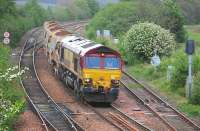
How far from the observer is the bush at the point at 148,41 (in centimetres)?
3991

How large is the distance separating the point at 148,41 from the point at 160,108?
13.3 metres

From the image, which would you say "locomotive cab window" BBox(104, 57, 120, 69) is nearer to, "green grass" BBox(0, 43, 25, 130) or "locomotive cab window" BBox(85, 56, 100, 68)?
"locomotive cab window" BBox(85, 56, 100, 68)

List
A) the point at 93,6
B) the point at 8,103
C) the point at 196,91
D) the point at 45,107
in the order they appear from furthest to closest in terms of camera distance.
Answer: the point at 93,6
the point at 196,91
the point at 45,107
the point at 8,103

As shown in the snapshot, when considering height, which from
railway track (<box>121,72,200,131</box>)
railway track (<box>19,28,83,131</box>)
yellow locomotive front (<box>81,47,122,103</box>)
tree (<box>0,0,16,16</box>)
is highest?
tree (<box>0,0,16,16</box>)

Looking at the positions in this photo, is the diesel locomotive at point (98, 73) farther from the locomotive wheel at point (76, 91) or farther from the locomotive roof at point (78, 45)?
the locomotive wheel at point (76, 91)

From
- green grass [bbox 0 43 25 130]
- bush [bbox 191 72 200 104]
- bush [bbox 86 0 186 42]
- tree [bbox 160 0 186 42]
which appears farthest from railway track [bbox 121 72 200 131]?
bush [bbox 86 0 186 42]

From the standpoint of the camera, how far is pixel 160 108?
2719cm

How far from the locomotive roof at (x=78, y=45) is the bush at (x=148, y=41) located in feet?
24.1

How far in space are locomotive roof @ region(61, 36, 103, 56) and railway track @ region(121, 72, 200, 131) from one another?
354cm

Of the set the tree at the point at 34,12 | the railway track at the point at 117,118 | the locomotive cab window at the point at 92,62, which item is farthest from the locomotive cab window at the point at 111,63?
the tree at the point at 34,12

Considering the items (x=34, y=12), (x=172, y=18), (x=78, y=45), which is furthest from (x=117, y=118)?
(x=34, y=12)

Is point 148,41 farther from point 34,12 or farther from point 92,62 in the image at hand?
point 34,12

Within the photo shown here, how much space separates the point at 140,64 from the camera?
4022cm

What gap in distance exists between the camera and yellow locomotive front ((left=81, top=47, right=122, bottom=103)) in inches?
1070
